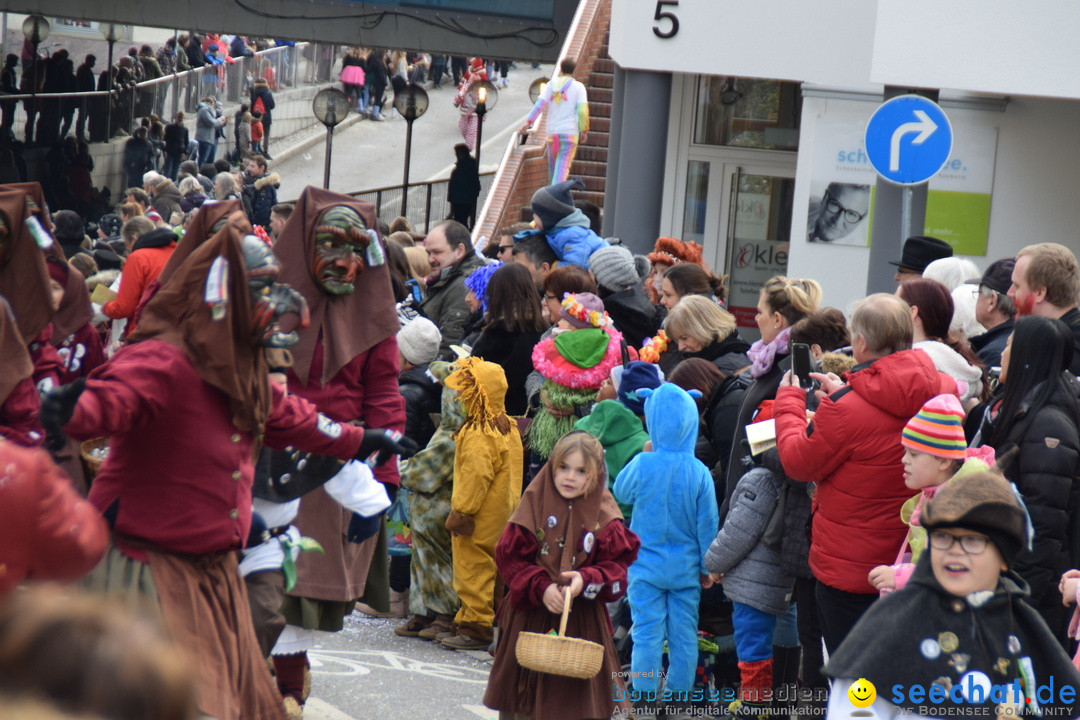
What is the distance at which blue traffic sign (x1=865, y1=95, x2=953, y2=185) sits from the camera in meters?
8.94

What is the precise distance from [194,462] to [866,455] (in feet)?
9.24

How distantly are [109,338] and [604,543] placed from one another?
6526 millimetres

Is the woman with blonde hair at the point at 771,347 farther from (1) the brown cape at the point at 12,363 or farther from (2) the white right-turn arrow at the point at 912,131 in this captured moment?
(1) the brown cape at the point at 12,363

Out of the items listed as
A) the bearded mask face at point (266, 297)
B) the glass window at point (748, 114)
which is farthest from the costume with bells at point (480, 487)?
the glass window at point (748, 114)

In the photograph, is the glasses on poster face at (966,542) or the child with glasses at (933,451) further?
the child with glasses at (933,451)

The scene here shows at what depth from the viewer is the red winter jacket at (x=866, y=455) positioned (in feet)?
18.8

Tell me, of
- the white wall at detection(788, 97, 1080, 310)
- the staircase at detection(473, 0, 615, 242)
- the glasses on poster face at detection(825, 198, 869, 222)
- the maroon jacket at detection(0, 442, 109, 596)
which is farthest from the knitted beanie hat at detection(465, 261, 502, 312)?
the staircase at detection(473, 0, 615, 242)

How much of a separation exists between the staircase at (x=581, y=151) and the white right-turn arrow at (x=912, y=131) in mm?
7969

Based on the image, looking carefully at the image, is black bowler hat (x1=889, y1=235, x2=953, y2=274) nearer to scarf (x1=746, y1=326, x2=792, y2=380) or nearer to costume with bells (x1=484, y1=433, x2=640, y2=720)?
scarf (x1=746, y1=326, x2=792, y2=380)

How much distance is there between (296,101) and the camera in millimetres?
40562

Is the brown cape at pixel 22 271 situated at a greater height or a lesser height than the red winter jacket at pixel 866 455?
greater

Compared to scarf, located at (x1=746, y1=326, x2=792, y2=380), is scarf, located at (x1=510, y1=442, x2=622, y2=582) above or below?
below

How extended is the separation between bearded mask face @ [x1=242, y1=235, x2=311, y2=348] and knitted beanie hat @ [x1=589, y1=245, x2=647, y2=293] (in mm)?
5054

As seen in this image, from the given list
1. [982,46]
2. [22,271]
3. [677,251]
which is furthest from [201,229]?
[982,46]
